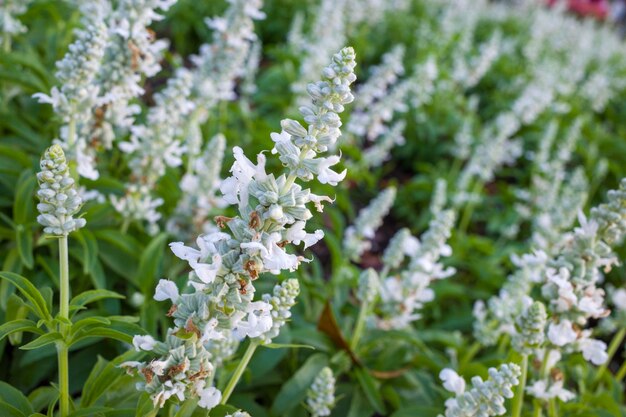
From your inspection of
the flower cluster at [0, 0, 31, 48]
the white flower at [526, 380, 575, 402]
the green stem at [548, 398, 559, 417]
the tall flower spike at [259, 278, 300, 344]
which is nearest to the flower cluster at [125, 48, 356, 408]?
the tall flower spike at [259, 278, 300, 344]

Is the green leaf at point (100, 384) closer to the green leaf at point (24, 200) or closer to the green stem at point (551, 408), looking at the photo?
the green leaf at point (24, 200)

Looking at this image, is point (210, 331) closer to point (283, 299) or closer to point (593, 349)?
point (283, 299)

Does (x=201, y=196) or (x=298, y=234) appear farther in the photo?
(x=201, y=196)

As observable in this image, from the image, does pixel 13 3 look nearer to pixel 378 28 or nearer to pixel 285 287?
pixel 285 287

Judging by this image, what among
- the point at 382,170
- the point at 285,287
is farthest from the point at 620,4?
the point at 285,287

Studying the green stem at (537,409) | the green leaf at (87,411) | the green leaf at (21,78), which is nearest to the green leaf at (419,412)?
the green stem at (537,409)

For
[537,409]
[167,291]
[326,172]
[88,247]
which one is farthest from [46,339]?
[537,409]

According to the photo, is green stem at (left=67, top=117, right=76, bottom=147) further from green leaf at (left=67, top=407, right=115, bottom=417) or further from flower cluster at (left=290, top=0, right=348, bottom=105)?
flower cluster at (left=290, top=0, right=348, bottom=105)
